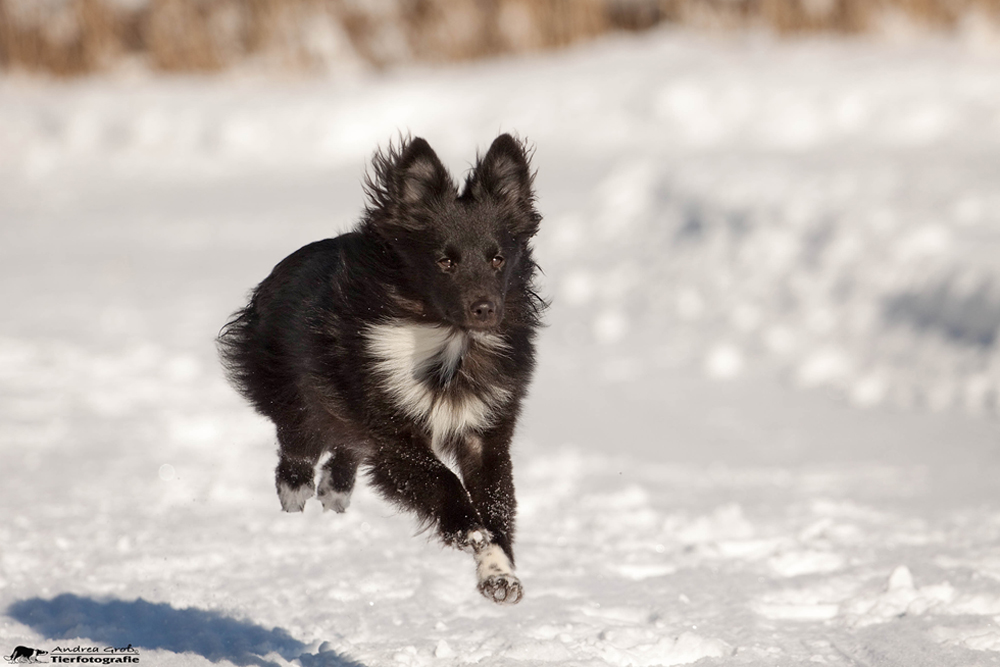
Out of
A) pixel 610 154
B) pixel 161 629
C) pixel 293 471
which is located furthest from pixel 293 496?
pixel 610 154

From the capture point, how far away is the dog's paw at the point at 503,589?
145 inches

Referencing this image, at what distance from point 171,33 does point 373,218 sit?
1339 centimetres

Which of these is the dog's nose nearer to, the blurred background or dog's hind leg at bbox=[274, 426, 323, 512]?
dog's hind leg at bbox=[274, 426, 323, 512]

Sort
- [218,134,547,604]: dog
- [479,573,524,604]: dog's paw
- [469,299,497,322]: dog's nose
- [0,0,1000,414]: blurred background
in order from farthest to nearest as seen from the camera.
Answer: [0,0,1000,414]: blurred background
[218,134,547,604]: dog
[469,299,497,322]: dog's nose
[479,573,524,604]: dog's paw

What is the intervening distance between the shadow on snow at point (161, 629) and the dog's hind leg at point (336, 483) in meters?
0.77

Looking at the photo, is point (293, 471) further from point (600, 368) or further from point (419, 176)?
point (600, 368)

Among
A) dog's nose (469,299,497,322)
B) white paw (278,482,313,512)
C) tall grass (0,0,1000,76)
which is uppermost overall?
tall grass (0,0,1000,76)

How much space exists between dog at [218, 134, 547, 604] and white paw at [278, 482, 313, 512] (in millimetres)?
555

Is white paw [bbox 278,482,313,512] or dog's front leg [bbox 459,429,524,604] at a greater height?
dog's front leg [bbox 459,429,524,604]

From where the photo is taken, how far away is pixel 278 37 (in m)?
16.5

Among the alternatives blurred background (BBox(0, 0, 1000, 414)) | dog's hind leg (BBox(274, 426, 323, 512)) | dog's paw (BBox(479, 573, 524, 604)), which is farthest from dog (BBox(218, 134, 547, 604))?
blurred background (BBox(0, 0, 1000, 414))

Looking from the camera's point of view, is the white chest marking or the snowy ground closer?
the white chest marking

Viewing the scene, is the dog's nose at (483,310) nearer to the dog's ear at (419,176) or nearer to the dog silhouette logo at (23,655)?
the dog's ear at (419,176)

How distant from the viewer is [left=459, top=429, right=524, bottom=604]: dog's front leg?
382 cm
